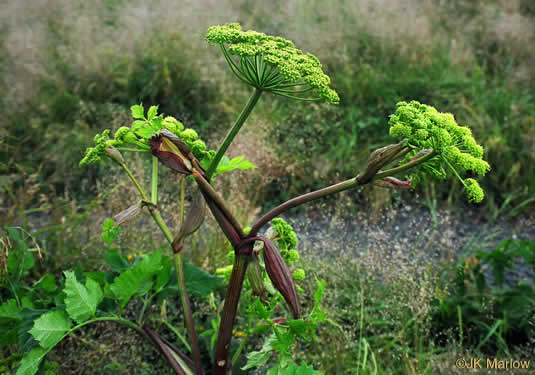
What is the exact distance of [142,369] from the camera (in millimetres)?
1732

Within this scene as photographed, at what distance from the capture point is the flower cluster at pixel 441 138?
0.86 metres

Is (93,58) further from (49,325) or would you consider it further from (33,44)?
(49,325)

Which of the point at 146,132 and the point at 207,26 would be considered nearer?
the point at 146,132

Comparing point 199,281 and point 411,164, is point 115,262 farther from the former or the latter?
point 411,164

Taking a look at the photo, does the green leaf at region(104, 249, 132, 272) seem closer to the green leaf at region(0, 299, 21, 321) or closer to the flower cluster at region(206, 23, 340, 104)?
the green leaf at region(0, 299, 21, 321)

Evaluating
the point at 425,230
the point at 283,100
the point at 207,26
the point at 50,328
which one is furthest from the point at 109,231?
the point at 207,26

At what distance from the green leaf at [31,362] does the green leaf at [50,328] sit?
29mm

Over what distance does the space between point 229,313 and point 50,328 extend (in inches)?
17.8

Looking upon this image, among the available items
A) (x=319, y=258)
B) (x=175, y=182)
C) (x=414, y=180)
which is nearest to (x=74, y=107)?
(x=175, y=182)

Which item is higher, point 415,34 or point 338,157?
Result: point 415,34

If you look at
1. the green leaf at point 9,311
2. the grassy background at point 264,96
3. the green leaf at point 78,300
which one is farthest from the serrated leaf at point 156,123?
the grassy background at point 264,96

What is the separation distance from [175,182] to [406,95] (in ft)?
7.79

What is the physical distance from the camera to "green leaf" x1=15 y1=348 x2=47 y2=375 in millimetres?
1092

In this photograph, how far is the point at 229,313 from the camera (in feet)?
3.93
